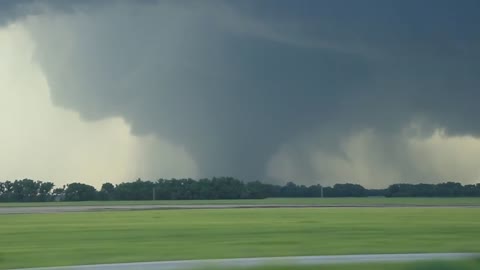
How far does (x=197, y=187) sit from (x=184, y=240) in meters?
93.9

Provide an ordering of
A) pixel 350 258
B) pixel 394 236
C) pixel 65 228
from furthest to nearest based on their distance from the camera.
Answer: pixel 65 228 → pixel 394 236 → pixel 350 258

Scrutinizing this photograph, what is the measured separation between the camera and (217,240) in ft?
92.8

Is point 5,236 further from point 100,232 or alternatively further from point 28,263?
point 28,263

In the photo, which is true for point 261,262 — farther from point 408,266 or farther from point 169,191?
point 169,191

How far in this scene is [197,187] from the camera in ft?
400

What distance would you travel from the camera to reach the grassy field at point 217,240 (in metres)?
23.1

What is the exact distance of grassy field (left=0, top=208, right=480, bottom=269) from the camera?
909 inches

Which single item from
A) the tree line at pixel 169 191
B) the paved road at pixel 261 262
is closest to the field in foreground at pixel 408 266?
the paved road at pixel 261 262

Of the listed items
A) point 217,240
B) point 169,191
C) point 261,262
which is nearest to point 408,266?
point 261,262

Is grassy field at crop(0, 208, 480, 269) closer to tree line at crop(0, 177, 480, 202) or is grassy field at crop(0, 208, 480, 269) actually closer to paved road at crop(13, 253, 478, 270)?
paved road at crop(13, 253, 478, 270)

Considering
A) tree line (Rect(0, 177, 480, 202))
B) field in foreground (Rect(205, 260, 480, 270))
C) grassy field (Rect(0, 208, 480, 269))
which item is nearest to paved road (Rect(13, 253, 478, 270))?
field in foreground (Rect(205, 260, 480, 270))

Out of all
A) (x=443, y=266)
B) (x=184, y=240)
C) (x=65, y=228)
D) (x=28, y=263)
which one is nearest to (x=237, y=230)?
(x=184, y=240)

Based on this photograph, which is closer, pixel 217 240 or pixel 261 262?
pixel 261 262

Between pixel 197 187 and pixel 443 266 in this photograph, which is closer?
pixel 443 266
